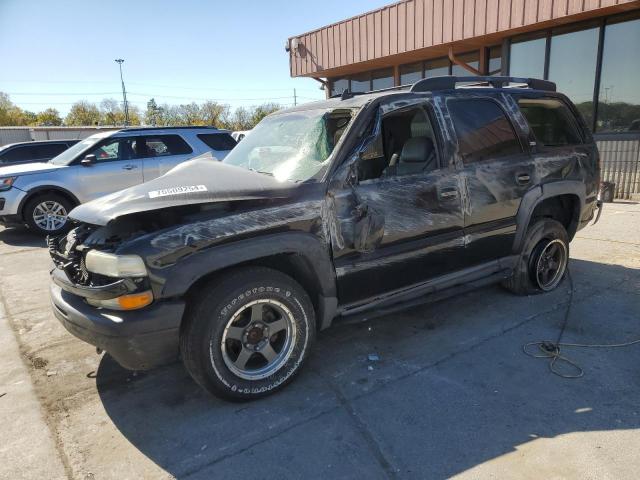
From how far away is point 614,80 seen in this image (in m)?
9.58

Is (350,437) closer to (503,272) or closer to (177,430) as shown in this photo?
(177,430)

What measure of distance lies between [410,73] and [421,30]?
244cm

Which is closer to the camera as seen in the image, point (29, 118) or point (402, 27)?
point (402, 27)

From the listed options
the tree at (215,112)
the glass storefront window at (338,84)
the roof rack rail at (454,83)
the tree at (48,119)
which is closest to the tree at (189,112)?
the tree at (215,112)

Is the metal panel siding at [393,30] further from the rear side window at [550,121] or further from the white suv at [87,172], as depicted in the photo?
the rear side window at [550,121]

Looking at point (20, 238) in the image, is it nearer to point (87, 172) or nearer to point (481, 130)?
point (87, 172)

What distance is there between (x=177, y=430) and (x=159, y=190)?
1447mm

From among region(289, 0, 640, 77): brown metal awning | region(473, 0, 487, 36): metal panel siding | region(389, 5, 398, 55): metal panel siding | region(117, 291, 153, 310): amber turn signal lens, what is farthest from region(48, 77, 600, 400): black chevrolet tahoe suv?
region(389, 5, 398, 55): metal panel siding

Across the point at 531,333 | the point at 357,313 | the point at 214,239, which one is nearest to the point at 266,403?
the point at 357,313

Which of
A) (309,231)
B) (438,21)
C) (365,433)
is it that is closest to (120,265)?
(309,231)

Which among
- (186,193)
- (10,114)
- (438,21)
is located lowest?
(186,193)

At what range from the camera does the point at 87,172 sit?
26.8ft

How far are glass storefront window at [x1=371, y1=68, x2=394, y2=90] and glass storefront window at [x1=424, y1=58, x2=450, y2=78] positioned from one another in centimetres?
132

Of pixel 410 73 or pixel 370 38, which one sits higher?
pixel 370 38
